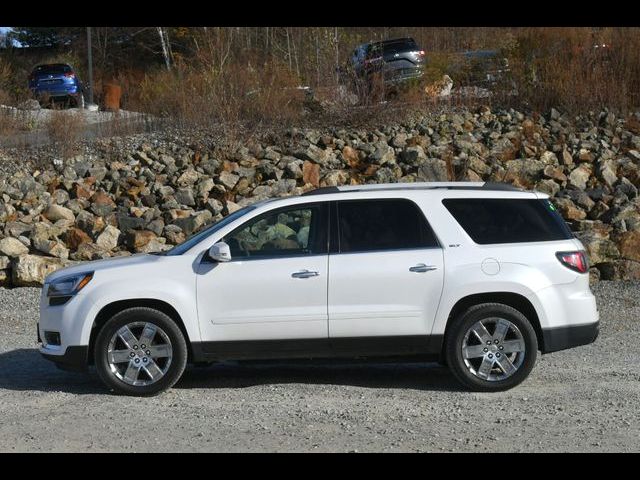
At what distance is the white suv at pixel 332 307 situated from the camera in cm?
859

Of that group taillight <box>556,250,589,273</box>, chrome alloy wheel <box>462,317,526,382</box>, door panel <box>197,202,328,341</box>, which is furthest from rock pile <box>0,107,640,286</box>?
door panel <box>197,202,328,341</box>

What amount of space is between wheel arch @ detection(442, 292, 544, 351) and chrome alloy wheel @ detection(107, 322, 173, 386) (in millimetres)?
2446

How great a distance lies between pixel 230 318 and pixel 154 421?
1.27 m

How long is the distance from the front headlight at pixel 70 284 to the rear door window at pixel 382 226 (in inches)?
88.8

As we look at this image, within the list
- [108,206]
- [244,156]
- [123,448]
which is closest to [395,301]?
[123,448]

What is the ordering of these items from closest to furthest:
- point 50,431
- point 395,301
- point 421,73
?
point 50,431
point 395,301
point 421,73

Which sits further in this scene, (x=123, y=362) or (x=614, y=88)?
(x=614, y=88)

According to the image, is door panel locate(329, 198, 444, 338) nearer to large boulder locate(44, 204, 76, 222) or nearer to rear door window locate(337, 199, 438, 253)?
rear door window locate(337, 199, 438, 253)

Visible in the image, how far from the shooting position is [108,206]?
62.2 ft

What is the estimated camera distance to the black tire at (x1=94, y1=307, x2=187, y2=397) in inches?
338

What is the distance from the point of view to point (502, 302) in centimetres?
875

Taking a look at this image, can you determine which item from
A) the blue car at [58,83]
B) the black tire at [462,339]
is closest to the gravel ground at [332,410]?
the black tire at [462,339]
